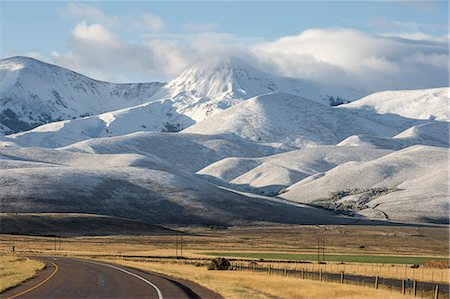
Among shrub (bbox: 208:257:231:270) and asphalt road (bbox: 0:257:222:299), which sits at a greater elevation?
shrub (bbox: 208:257:231:270)

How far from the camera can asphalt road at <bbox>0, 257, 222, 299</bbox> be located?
163ft

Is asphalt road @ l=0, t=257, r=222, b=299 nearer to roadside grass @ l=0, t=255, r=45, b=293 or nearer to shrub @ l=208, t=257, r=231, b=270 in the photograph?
roadside grass @ l=0, t=255, r=45, b=293

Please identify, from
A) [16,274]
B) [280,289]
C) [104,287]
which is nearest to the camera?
[104,287]

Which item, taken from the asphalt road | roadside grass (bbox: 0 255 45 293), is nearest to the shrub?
the asphalt road

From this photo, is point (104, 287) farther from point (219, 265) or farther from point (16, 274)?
point (219, 265)

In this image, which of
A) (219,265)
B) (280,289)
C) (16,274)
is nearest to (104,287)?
(280,289)

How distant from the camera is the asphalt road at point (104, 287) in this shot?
4969 cm

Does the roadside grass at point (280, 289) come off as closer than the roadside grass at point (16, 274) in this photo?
Yes

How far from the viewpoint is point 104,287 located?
55.4 meters

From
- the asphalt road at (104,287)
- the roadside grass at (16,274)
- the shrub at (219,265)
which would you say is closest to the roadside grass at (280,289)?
the asphalt road at (104,287)

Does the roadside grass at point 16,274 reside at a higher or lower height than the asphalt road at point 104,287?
higher

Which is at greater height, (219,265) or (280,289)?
(219,265)

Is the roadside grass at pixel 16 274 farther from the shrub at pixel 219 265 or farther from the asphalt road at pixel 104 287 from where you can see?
the shrub at pixel 219 265

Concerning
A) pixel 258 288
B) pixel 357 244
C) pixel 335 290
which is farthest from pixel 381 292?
pixel 357 244
